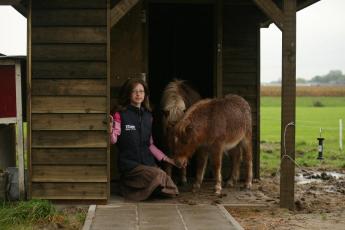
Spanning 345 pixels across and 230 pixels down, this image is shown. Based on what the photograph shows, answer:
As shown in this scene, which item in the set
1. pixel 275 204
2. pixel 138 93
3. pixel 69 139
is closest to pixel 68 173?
pixel 69 139

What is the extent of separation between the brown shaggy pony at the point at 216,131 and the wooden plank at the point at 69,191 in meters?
1.41

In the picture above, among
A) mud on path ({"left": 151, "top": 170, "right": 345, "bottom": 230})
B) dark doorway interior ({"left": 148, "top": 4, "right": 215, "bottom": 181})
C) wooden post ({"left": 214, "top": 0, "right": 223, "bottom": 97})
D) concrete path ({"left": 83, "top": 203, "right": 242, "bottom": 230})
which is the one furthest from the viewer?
dark doorway interior ({"left": 148, "top": 4, "right": 215, "bottom": 181})

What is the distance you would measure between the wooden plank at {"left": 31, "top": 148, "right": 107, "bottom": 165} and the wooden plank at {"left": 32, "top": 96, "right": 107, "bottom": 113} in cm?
53

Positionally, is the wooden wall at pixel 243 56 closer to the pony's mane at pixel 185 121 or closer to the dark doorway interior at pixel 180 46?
the dark doorway interior at pixel 180 46

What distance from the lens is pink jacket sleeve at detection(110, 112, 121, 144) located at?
317 inches

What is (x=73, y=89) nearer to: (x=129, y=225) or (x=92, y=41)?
(x=92, y=41)

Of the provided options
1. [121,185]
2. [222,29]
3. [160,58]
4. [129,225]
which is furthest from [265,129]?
[129,225]

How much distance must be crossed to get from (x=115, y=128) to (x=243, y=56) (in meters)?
3.41

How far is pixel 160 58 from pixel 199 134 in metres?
3.89

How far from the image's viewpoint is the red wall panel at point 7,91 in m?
7.97

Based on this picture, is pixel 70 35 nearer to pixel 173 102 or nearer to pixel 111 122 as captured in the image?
pixel 111 122

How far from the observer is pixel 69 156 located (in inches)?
304

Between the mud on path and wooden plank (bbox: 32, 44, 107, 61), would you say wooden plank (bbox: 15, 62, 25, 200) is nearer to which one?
wooden plank (bbox: 32, 44, 107, 61)

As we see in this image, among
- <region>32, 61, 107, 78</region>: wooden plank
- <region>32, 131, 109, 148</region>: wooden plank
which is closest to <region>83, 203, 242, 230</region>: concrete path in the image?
<region>32, 131, 109, 148</region>: wooden plank
